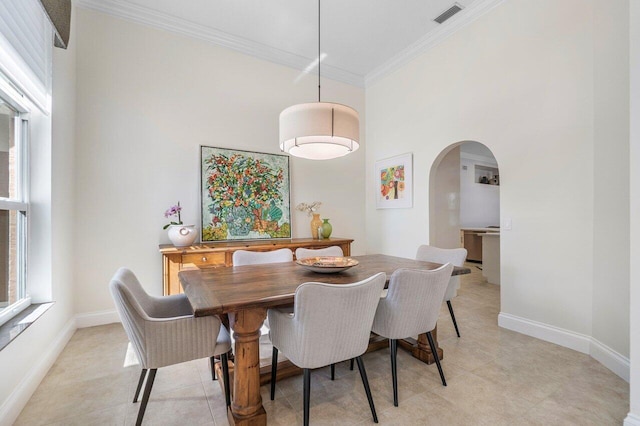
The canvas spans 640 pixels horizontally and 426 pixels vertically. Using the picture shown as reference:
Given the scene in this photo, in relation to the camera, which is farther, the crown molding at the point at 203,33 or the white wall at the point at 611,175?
the crown molding at the point at 203,33

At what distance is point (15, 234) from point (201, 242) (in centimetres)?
157

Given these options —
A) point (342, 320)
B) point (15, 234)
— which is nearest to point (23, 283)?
point (15, 234)

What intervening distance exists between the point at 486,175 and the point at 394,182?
5.00 meters

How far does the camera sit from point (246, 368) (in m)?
1.51

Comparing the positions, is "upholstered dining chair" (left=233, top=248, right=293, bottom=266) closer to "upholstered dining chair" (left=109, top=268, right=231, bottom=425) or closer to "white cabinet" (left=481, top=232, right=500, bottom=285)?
"upholstered dining chair" (left=109, top=268, right=231, bottom=425)

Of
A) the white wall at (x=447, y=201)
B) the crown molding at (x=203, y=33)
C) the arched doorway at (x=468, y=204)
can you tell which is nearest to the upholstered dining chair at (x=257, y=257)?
the arched doorway at (x=468, y=204)

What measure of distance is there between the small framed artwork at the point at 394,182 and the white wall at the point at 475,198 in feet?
12.5

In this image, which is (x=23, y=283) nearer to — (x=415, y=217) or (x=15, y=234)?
(x=15, y=234)

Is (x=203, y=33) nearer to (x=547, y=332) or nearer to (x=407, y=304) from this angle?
(x=407, y=304)

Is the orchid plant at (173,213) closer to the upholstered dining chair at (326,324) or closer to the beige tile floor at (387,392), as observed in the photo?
the beige tile floor at (387,392)

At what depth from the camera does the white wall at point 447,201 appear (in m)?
4.25

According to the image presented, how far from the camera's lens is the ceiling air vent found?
10.2 ft

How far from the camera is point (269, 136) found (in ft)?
12.9

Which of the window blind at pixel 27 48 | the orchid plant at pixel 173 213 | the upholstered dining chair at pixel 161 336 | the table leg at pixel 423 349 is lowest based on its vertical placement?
the table leg at pixel 423 349
